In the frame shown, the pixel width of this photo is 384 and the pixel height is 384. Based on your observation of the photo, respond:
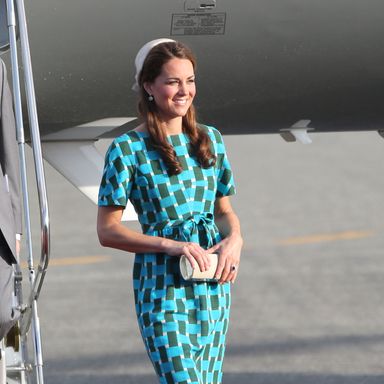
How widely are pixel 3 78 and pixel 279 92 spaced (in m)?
2.18

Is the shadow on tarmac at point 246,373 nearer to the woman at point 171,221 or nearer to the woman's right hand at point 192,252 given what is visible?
the woman at point 171,221

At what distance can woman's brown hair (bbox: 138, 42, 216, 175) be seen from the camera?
405cm

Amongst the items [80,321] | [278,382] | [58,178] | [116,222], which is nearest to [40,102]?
[116,222]

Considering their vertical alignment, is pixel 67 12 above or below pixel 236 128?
above

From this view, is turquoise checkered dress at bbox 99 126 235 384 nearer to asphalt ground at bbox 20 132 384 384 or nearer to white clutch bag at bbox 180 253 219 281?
white clutch bag at bbox 180 253 219 281

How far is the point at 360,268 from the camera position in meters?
10.8

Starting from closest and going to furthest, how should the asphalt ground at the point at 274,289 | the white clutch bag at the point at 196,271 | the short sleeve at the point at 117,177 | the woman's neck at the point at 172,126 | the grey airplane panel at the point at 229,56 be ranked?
the white clutch bag at the point at 196,271
the short sleeve at the point at 117,177
the woman's neck at the point at 172,126
the grey airplane panel at the point at 229,56
the asphalt ground at the point at 274,289

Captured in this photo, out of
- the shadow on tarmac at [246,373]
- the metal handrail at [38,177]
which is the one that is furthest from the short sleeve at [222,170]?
the shadow on tarmac at [246,373]

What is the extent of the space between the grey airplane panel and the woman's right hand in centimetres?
204

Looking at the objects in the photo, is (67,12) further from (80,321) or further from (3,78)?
(80,321)

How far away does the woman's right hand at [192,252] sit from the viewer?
12.8ft

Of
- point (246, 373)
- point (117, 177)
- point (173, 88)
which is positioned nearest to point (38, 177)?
point (117, 177)

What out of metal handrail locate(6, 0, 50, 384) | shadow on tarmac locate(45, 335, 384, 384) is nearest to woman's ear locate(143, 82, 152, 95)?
metal handrail locate(6, 0, 50, 384)

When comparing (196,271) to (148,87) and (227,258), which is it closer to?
(227,258)
